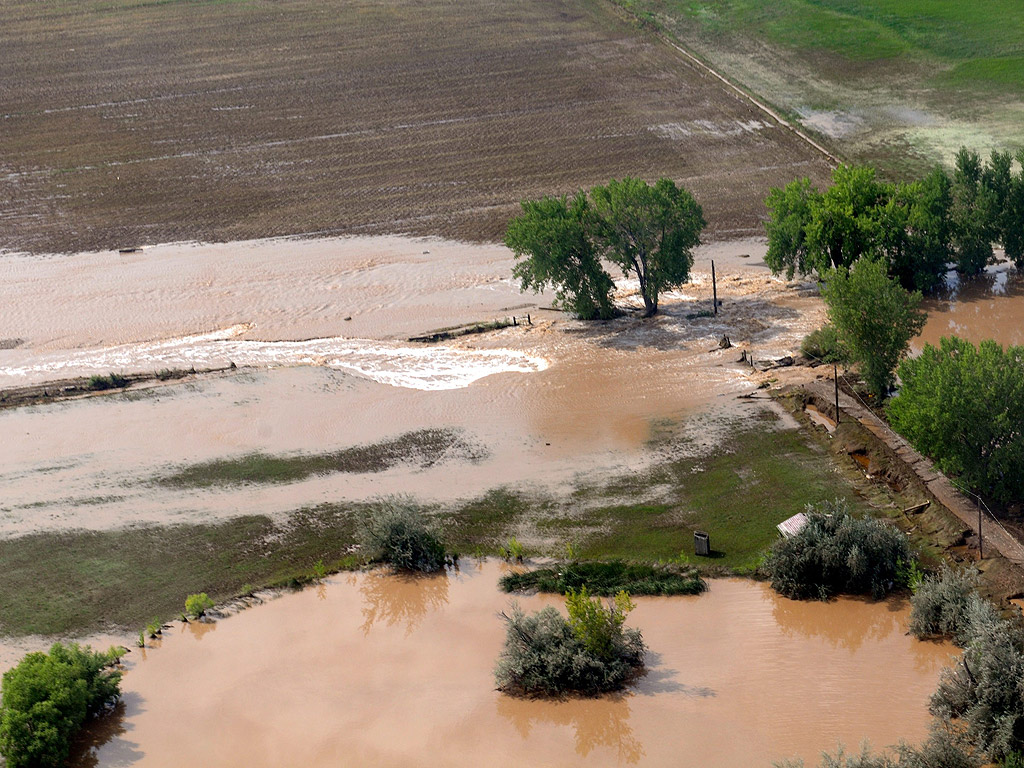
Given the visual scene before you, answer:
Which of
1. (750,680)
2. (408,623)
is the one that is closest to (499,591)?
(408,623)

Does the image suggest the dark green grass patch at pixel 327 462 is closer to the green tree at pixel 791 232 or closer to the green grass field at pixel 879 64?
the green tree at pixel 791 232

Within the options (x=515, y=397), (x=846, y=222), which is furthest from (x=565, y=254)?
(x=846, y=222)

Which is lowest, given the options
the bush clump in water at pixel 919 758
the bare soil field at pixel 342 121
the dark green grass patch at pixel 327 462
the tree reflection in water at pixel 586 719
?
the tree reflection in water at pixel 586 719

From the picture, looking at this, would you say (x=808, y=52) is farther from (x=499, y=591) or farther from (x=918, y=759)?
(x=918, y=759)

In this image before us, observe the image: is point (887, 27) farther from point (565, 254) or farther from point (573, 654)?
point (573, 654)

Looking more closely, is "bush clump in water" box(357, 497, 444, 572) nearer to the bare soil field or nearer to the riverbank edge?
the riverbank edge

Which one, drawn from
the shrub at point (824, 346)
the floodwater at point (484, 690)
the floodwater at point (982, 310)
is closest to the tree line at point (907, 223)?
the floodwater at point (982, 310)
